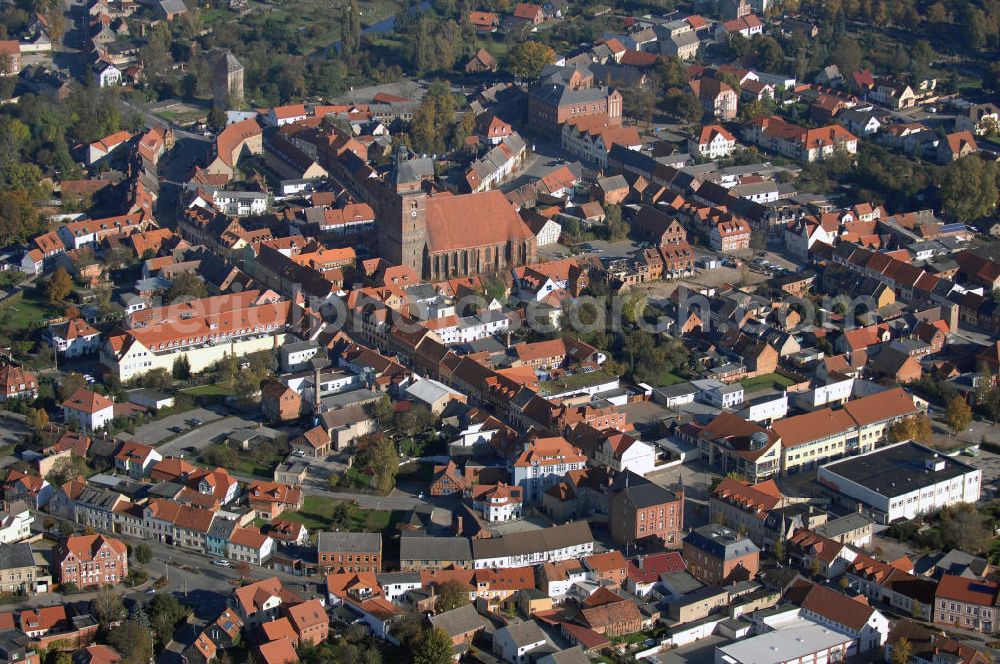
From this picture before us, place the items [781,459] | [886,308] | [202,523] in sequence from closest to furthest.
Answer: [202,523] < [781,459] < [886,308]

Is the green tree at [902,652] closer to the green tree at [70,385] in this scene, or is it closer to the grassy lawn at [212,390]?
the grassy lawn at [212,390]

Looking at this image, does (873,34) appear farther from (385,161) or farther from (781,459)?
(781,459)

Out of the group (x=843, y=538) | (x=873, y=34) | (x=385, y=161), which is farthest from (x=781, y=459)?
(x=873, y=34)

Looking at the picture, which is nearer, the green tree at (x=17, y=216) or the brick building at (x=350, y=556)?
the brick building at (x=350, y=556)

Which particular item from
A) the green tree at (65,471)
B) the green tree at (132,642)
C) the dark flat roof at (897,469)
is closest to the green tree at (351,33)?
the green tree at (65,471)

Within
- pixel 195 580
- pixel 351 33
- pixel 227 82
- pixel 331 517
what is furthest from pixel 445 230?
pixel 351 33

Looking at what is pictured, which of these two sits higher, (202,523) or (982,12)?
(982,12)

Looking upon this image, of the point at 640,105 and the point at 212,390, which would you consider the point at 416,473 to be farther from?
the point at 640,105

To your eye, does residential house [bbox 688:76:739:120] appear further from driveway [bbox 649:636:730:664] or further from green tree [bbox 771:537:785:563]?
driveway [bbox 649:636:730:664]
